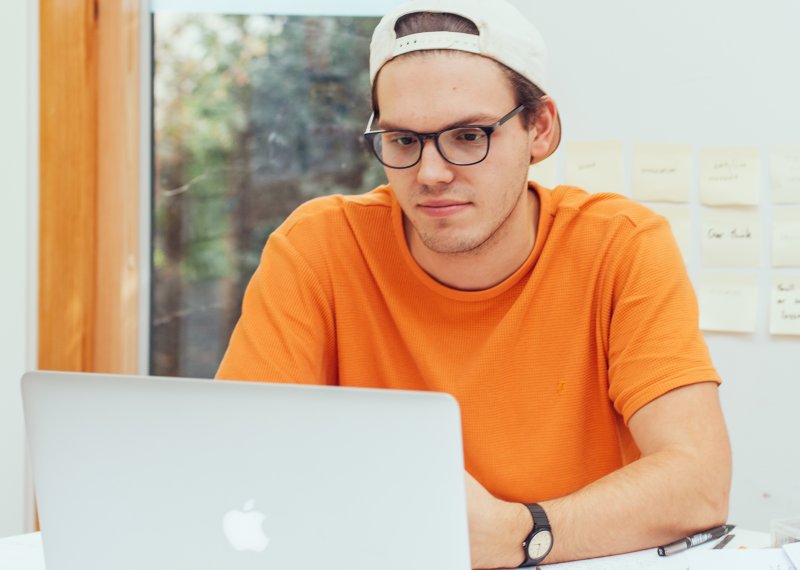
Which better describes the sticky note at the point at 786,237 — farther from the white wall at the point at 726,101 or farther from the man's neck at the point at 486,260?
the man's neck at the point at 486,260

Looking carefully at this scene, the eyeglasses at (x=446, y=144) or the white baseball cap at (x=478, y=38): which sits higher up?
the white baseball cap at (x=478, y=38)

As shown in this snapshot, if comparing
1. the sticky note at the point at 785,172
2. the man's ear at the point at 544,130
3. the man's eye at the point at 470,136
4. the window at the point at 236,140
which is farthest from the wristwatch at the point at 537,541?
the window at the point at 236,140

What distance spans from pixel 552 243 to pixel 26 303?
1.34m

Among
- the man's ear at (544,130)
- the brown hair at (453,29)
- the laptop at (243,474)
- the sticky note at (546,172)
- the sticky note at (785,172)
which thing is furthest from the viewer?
the sticky note at (546,172)

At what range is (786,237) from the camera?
203 cm

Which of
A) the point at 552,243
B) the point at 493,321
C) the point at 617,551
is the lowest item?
the point at 617,551

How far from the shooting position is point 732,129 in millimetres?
2039

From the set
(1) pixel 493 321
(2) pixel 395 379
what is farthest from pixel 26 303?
(1) pixel 493 321

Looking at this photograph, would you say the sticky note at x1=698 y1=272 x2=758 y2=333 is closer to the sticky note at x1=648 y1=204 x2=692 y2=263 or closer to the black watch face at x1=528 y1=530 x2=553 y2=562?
the sticky note at x1=648 y1=204 x2=692 y2=263

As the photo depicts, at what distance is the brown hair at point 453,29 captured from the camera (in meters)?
1.34

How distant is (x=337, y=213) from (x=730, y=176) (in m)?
1.00

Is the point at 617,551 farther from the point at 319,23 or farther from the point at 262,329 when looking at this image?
the point at 319,23

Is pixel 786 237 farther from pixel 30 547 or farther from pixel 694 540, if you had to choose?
pixel 30 547

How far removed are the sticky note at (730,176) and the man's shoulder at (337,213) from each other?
34.7 inches
